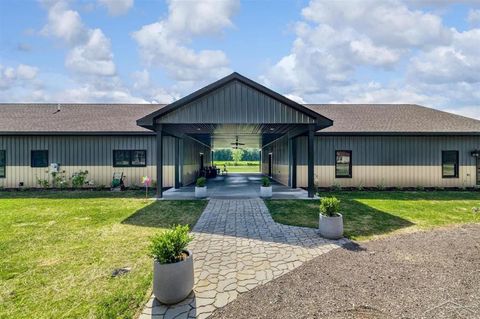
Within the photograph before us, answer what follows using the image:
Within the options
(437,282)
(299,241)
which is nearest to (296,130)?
(299,241)

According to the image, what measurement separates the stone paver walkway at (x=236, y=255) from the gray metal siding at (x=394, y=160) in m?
8.43

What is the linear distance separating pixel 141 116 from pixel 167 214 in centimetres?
1181

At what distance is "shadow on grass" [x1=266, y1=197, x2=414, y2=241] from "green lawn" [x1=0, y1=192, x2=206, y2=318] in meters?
3.17

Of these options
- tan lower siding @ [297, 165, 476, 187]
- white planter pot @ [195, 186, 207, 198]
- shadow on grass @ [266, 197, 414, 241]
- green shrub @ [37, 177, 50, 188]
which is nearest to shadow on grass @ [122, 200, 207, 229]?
white planter pot @ [195, 186, 207, 198]

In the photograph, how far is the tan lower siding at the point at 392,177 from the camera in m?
15.8

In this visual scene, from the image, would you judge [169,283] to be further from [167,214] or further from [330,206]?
[167,214]

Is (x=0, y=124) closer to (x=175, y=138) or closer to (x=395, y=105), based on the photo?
(x=175, y=138)

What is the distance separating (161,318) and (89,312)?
1.02 metres

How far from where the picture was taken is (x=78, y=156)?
1580cm

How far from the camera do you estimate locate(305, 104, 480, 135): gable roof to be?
15.4m

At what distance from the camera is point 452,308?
11.5 feet

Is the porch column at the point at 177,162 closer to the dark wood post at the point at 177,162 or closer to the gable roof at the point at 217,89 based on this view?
the dark wood post at the point at 177,162

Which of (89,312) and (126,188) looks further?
(126,188)

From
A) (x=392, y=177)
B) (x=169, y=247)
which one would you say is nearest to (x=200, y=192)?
(x=169, y=247)
